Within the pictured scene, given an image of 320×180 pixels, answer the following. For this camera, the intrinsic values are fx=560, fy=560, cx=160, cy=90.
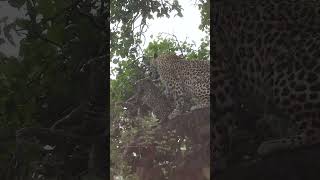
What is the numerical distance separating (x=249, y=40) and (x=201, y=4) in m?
0.23

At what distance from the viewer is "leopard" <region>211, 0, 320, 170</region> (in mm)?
1542

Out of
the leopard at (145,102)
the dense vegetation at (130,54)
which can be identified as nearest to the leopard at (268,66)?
the dense vegetation at (130,54)

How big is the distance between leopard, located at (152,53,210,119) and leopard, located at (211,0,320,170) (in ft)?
0.41

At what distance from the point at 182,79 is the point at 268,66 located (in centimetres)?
57

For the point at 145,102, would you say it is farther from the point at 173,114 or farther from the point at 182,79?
the point at 182,79

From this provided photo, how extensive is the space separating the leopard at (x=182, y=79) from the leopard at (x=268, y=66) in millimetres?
124

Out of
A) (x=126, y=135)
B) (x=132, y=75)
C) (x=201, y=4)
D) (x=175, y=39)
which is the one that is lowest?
(x=126, y=135)

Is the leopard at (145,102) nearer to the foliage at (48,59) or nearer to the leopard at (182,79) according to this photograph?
the leopard at (182,79)

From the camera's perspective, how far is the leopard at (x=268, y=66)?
154cm

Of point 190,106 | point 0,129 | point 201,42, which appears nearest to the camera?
point 0,129

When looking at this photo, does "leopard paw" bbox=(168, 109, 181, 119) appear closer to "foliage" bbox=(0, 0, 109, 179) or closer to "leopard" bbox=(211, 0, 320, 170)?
"leopard" bbox=(211, 0, 320, 170)

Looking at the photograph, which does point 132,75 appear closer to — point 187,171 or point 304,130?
point 187,171

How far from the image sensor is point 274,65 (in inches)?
64.8

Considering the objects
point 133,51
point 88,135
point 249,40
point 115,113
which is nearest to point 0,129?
point 88,135
